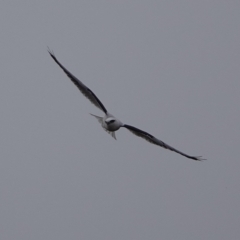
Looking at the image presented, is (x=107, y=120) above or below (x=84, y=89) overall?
below

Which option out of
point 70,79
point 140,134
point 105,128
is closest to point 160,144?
point 140,134

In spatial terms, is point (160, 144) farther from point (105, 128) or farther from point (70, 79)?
point (70, 79)

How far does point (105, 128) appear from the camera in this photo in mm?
16422

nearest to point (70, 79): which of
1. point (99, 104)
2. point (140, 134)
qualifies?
point (99, 104)

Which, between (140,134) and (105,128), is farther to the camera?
(140,134)

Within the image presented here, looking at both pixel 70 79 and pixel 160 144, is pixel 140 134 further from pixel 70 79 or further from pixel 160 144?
pixel 70 79

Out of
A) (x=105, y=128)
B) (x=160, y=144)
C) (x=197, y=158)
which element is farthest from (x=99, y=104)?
(x=197, y=158)

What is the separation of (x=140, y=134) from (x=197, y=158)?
1888 mm

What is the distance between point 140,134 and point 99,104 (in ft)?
5.30

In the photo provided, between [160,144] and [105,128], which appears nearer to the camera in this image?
[105,128]

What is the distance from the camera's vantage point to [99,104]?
17.0m

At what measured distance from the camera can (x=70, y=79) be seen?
56.6 feet

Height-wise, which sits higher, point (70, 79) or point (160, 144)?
point (70, 79)

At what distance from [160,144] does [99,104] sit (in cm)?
230
